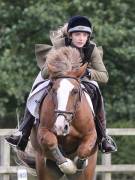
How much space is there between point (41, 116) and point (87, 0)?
8428 mm

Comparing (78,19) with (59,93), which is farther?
(78,19)

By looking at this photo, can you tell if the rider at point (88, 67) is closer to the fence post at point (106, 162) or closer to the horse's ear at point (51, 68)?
the horse's ear at point (51, 68)

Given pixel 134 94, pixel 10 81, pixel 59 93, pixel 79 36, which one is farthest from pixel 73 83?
pixel 134 94

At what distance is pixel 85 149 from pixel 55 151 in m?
0.36

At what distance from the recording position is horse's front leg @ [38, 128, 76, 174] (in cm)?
879

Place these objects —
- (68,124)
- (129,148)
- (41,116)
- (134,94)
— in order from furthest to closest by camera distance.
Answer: (134,94) < (129,148) < (41,116) < (68,124)

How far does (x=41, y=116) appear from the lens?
905cm

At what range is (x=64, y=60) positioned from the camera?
28.7 feet

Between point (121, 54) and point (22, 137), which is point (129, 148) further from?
point (22, 137)

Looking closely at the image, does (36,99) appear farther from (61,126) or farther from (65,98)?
(61,126)

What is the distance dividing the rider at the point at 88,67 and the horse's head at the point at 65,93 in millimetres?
473

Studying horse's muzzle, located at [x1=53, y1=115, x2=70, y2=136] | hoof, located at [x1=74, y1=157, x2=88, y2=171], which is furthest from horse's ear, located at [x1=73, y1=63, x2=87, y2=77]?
hoof, located at [x1=74, y1=157, x2=88, y2=171]

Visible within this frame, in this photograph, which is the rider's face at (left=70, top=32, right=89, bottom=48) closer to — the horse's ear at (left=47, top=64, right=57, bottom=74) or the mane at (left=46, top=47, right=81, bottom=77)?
the mane at (left=46, top=47, right=81, bottom=77)

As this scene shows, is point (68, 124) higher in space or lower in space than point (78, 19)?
lower
